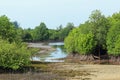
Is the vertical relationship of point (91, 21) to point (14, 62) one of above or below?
above

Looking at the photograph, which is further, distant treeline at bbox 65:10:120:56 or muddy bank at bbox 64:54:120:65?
distant treeline at bbox 65:10:120:56

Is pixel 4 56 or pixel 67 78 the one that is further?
pixel 4 56

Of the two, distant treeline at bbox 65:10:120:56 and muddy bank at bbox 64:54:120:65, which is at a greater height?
distant treeline at bbox 65:10:120:56

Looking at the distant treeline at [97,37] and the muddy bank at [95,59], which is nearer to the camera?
the muddy bank at [95,59]

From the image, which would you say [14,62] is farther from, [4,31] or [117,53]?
[117,53]

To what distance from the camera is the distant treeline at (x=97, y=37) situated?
3430 inches

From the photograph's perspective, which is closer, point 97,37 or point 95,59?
point 95,59

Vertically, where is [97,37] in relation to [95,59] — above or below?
above

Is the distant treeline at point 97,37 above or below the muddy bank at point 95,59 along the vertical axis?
above

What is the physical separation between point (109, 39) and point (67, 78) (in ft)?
115

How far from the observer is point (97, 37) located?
92500 millimetres

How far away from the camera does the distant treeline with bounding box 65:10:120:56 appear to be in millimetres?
87125

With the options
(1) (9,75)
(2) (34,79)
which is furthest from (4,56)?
(2) (34,79)

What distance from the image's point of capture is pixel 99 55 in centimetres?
9131
